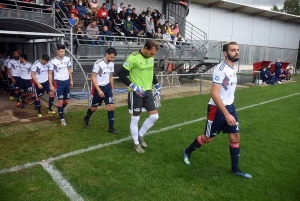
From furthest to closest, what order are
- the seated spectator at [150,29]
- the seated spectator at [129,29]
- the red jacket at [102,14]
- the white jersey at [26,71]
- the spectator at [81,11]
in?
the seated spectator at [150,29] < the seated spectator at [129,29] < the red jacket at [102,14] < the spectator at [81,11] < the white jersey at [26,71]

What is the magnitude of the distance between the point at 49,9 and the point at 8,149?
22.4ft

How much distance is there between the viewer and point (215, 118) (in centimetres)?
388

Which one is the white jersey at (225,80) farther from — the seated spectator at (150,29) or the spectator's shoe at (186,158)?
the seated spectator at (150,29)

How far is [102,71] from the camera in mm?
5750

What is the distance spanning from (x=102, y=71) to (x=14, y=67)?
4.97 meters

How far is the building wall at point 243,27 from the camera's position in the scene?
78.2 feet

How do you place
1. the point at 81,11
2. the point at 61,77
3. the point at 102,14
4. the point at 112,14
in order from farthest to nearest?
the point at 112,14
the point at 102,14
the point at 81,11
the point at 61,77

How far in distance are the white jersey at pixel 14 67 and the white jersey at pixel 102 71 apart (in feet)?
15.8

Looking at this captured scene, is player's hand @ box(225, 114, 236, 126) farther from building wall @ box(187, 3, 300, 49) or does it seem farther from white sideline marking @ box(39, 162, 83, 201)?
building wall @ box(187, 3, 300, 49)

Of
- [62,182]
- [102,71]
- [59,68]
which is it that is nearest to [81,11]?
[59,68]

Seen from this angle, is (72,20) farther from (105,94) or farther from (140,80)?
(140,80)

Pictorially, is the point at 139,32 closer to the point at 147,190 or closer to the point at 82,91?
the point at 82,91

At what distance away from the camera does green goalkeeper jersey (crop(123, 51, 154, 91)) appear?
4.53m

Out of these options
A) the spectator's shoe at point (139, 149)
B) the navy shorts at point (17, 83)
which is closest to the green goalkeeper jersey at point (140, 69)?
the spectator's shoe at point (139, 149)
